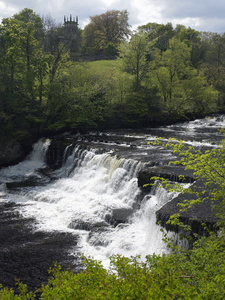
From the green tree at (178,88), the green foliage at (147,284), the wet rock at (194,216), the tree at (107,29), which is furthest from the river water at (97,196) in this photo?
the tree at (107,29)

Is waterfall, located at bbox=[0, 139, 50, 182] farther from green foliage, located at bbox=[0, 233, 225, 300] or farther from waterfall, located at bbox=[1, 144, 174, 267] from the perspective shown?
green foliage, located at bbox=[0, 233, 225, 300]

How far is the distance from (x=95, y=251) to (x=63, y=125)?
58.4ft

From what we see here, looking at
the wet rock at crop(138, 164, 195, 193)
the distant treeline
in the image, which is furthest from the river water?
the distant treeline

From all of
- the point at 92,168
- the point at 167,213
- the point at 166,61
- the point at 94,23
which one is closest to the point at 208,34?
the point at 94,23

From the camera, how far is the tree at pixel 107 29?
77.9m

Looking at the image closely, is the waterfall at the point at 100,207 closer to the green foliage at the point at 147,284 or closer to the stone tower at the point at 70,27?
the green foliage at the point at 147,284

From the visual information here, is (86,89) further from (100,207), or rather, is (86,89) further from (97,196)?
(100,207)

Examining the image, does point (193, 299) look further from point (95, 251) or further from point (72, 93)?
point (72, 93)

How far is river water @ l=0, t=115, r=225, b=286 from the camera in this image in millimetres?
13883

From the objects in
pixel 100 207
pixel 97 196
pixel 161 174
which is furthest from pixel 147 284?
pixel 97 196

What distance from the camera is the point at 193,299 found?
5543mm

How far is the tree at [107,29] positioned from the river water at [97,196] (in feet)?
182

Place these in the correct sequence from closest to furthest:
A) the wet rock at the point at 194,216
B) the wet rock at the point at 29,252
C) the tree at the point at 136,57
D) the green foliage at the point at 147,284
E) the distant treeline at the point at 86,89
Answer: the green foliage at the point at 147,284, the wet rock at the point at 194,216, the wet rock at the point at 29,252, the distant treeline at the point at 86,89, the tree at the point at 136,57

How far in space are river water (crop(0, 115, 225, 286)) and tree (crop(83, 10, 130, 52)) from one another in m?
55.4
